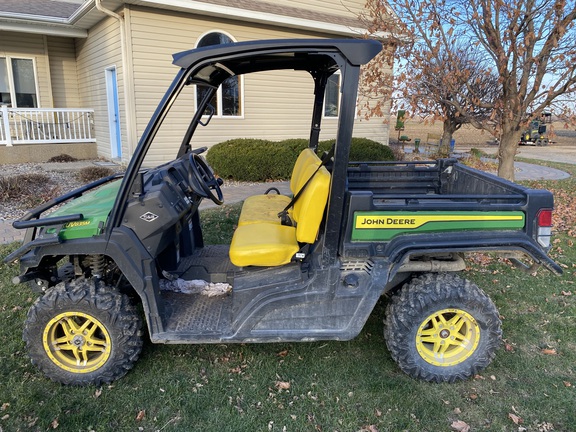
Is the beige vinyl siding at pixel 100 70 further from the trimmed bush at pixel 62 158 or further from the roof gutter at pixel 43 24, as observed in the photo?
the trimmed bush at pixel 62 158

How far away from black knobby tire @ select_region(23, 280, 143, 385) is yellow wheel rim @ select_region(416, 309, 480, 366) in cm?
189

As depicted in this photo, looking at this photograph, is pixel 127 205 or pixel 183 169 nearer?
pixel 127 205

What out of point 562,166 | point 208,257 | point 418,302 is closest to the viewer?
point 418,302

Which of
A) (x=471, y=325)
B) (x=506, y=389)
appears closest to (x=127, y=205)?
(x=471, y=325)

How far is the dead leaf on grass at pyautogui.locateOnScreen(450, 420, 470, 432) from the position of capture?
2512mm

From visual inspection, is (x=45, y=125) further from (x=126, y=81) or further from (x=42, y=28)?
(x=126, y=81)

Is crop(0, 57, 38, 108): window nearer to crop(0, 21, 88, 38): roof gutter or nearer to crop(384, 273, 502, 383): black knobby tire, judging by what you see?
crop(0, 21, 88, 38): roof gutter

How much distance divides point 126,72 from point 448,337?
8.71 meters

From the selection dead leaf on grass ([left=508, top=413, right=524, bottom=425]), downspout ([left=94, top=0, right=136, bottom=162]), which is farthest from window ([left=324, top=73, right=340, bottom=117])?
dead leaf on grass ([left=508, top=413, right=524, bottom=425])

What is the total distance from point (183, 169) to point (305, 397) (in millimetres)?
1749

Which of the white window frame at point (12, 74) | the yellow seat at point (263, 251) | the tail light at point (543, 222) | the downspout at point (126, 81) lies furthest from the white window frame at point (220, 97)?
the tail light at point (543, 222)

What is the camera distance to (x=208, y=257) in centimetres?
366

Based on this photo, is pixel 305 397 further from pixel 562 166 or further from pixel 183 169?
pixel 562 166

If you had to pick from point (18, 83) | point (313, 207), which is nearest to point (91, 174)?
point (18, 83)
